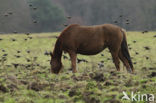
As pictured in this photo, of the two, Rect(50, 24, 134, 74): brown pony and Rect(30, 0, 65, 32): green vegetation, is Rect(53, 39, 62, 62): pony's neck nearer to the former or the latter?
Rect(50, 24, 134, 74): brown pony

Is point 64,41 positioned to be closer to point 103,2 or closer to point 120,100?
point 120,100

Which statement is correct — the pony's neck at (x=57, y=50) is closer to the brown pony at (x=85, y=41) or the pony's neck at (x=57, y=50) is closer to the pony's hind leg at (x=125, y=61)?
the brown pony at (x=85, y=41)

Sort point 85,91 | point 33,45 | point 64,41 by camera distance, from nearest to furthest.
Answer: point 85,91
point 64,41
point 33,45

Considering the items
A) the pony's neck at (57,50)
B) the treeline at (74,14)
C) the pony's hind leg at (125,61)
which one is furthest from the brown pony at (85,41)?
the treeline at (74,14)

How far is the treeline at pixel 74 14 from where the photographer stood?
243ft

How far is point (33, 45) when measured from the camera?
1337 inches

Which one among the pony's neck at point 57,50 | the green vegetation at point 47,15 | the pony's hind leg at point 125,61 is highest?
the green vegetation at point 47,15

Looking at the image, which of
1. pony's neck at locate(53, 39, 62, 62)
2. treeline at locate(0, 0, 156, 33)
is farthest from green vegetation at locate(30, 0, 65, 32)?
pony's neck at locate(53, 39, 62, 62)

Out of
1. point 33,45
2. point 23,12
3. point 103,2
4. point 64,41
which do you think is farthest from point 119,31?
point 103,2

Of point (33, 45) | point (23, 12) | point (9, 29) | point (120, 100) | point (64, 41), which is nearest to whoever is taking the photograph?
point (120, 100)

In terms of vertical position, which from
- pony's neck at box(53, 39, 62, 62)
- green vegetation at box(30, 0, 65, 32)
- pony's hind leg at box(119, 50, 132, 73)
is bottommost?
pony's hind leg at box(119, 50, 132, 73)

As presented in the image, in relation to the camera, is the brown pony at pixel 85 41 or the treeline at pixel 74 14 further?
the treeline at pixel 74 14

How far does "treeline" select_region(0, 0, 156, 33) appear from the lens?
243 ft

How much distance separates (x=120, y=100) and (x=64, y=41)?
7.02 m
